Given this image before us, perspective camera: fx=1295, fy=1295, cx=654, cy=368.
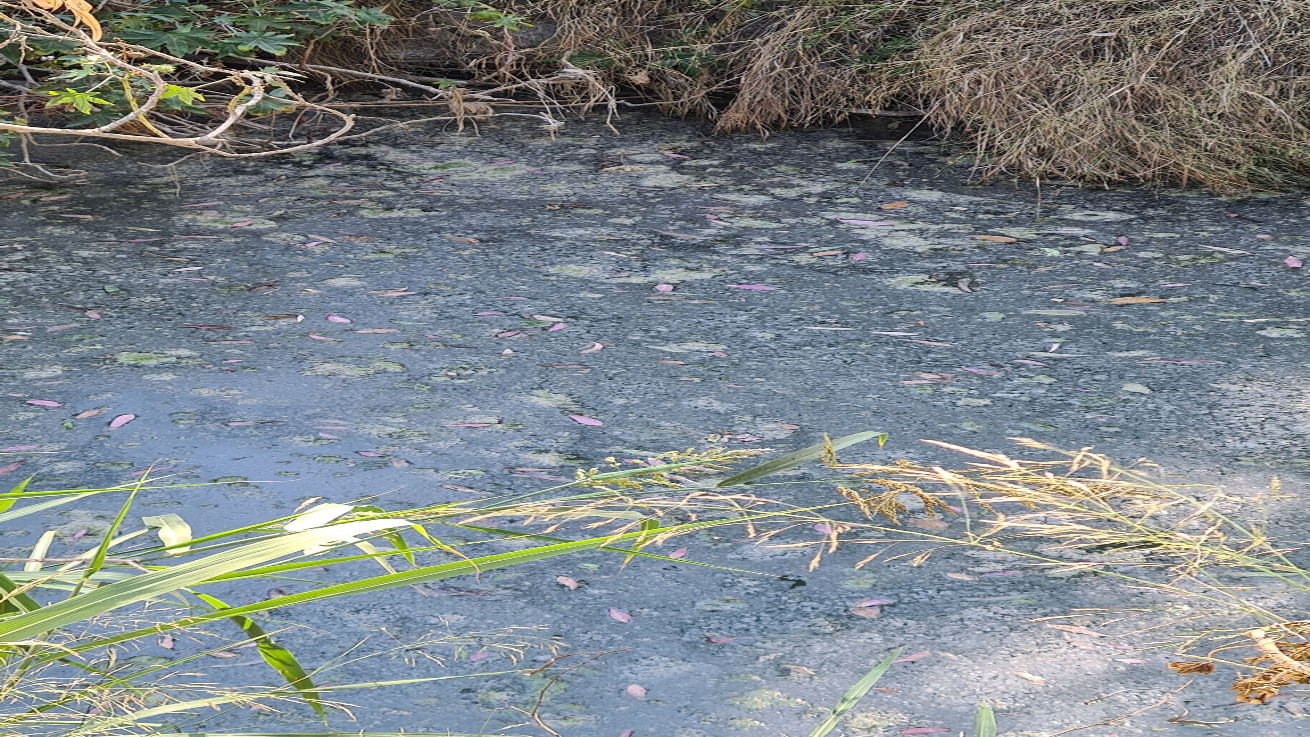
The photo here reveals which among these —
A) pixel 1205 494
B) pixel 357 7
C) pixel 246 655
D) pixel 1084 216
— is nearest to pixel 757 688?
pixel 246 655

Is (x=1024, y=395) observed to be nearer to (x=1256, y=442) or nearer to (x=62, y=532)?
(x=1256, y=442)

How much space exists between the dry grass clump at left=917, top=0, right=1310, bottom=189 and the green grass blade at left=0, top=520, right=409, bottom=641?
3.18m

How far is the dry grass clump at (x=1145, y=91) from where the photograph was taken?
3883 millimetres

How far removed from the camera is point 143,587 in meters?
1.11

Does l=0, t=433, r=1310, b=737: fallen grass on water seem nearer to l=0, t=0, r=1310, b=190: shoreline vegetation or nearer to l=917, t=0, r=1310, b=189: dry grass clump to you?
l=0, t=0, r=1310, b=190: shoreline vegetation

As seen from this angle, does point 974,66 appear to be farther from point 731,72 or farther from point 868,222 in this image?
point 731,72

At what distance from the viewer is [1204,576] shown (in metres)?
1.85

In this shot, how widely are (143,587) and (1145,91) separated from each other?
3603 mm

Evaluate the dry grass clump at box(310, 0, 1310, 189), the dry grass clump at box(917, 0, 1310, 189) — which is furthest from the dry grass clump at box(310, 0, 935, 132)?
the dry grass clump at box(917, 0, 1310, 189)

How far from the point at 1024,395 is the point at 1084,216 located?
1.32 m

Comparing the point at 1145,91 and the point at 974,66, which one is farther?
the point at 974,66

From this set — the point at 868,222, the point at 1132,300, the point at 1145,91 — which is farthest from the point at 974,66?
the point at 1132,300

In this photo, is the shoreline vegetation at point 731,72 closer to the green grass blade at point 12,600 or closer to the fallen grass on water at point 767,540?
the fallen grass on water at point 767,540

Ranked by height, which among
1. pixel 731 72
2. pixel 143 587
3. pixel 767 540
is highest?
pixel 143 587
